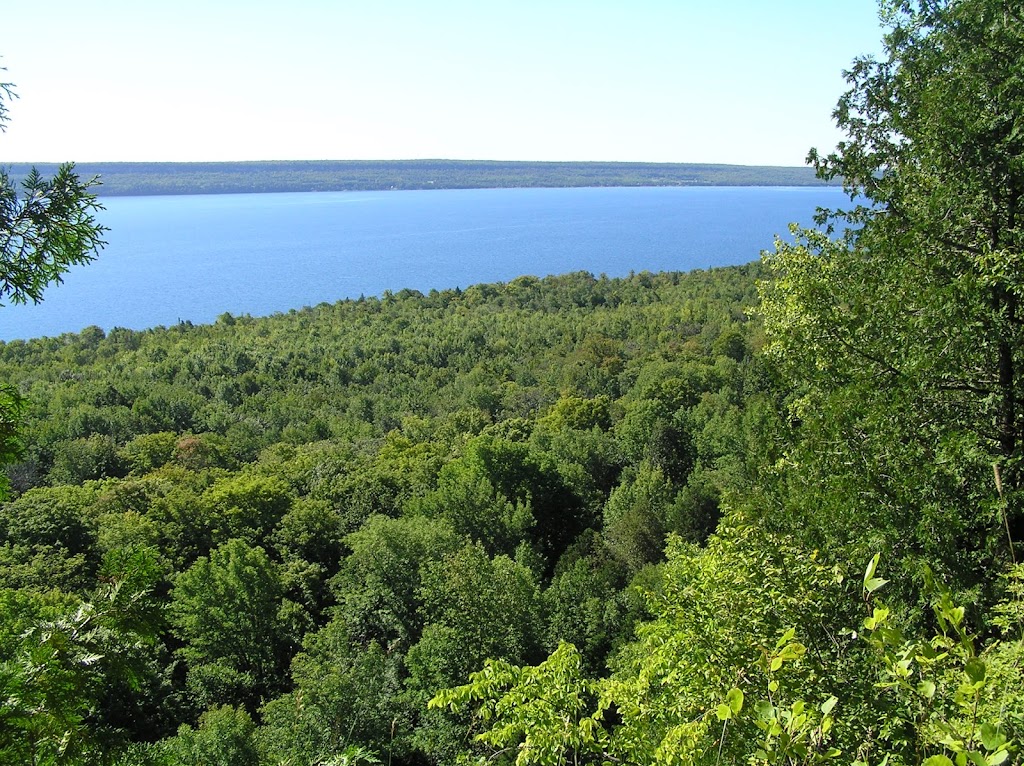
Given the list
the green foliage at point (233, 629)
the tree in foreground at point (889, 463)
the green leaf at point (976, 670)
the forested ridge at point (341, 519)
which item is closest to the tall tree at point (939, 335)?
the tree in foreground at point (889, 463)

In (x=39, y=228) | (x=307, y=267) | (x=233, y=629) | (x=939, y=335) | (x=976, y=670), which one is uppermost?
(x=39, y=228)

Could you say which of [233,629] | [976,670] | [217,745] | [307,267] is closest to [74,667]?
[976,670]

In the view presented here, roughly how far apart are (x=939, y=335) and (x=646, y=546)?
22.9m

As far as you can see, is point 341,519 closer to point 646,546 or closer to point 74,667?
point 646,546

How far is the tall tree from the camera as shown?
626cm

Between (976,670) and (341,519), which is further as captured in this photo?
(341,519)

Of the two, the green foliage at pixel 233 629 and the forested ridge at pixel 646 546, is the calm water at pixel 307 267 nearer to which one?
the forested ridge at pixel 646 546

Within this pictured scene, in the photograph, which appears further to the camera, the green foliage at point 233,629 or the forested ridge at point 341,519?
the green foliage at point 233,629

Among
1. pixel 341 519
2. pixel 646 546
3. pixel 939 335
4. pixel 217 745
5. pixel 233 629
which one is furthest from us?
pixel 341 519

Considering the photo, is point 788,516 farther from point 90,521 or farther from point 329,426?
point 329,426

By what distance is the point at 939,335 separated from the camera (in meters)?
6.64

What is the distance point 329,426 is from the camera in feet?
177

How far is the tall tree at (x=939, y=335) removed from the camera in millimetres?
6262

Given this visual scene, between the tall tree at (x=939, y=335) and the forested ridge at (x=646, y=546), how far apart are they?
0.12 feet
